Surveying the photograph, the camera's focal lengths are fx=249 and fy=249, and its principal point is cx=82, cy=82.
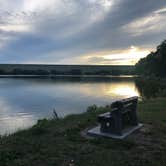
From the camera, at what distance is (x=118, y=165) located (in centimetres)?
391

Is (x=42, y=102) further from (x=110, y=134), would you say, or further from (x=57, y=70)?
(x=57, y=70)

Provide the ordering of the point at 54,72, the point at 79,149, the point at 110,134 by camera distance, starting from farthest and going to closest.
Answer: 1. the point at 54,72
2. the point at 110,134
3. the point at 79,149

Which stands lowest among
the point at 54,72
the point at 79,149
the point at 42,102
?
the point at 42,102

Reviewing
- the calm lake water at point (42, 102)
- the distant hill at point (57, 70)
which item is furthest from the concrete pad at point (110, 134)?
the distant hill at point (57, 70)

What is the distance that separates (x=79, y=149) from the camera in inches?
181

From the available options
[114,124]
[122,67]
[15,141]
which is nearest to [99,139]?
[114,124]

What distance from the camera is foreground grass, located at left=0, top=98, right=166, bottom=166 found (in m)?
4.04

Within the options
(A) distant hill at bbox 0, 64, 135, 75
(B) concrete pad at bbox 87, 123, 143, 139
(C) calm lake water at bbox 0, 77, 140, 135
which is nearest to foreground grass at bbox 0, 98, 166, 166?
(B) concrete pad at bbox 87, 123, 143, 139

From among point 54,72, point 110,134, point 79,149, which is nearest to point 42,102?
point 110,134

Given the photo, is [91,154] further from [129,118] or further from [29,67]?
[29,67]

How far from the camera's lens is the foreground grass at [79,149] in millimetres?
4039

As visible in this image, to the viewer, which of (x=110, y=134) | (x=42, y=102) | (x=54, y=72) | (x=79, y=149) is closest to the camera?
(x=79, y=149)

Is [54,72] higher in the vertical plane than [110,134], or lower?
higher

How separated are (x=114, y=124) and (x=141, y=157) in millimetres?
1273
